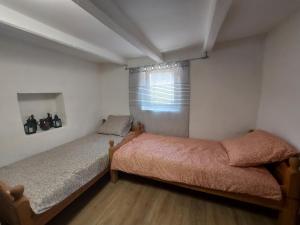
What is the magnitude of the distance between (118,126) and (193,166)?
1700 millimetres

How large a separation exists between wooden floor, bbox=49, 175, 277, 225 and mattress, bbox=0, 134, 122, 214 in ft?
1.07

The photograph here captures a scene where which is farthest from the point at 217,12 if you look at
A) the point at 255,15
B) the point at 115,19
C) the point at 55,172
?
the point at 55,172

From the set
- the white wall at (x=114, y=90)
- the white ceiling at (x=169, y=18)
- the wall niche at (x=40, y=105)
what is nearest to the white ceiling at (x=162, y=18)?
the white ceiling at (x=169, y=18)

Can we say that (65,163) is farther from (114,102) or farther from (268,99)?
(268,99)

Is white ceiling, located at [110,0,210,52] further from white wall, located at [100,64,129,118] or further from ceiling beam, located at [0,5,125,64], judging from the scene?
white wall, located at [100,64,129,118]

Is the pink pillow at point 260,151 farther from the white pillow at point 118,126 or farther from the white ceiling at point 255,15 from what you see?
the white pillow at point 118,126

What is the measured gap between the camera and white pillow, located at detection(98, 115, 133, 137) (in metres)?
2.88

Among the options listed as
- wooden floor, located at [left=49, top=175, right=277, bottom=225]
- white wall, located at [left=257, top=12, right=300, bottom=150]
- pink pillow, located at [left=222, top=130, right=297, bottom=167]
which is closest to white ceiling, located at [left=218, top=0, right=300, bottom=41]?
white wall, located at [left=257, top=12, right=300, bottom=150]

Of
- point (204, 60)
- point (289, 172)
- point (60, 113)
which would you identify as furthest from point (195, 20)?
point (60, 113)

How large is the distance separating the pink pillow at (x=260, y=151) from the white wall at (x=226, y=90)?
0.65m

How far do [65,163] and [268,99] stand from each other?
2.78 meters

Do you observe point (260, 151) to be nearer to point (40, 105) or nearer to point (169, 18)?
point (169, 18)

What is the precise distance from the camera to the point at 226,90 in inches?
94.5

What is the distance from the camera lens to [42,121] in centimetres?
234
